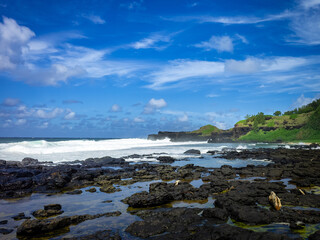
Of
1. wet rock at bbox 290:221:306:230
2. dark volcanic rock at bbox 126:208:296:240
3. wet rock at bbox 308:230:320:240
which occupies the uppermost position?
dark volcanic rock at bbox 126:208:296:240

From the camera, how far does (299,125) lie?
283ft

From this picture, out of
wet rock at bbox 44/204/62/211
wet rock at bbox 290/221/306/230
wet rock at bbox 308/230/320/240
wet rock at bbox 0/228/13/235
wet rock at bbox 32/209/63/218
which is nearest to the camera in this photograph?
wet rock at bbox 308/230/320/240

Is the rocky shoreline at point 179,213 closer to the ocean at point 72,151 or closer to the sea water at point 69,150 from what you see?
the ocean at point 72,151

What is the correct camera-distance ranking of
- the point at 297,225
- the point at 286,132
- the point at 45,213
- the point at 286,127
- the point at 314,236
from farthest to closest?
the point at 286,127, the point at 286,132, the point at 45,213, the point at 297,225, the point at 314,236

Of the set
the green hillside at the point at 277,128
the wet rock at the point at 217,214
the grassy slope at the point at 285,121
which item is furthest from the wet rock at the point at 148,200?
the grassy slope at the point at 285,121

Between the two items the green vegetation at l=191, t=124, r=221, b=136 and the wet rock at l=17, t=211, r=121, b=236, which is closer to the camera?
→ the wet rock at l=17, t=211, r=121, b=236

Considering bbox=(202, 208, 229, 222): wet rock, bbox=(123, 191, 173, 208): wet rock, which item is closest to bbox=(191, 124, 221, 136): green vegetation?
bbox=(123, 191, 173, 208): wet rock

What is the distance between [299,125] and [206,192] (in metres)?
87.9

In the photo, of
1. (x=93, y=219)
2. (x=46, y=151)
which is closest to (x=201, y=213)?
(x=93, y=219)

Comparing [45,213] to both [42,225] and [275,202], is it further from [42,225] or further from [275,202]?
[275,202]

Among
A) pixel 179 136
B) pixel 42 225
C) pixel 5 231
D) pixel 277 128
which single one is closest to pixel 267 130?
pixel 277 128

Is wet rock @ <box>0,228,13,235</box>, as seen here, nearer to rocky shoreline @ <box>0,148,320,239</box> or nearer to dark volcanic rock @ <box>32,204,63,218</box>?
rocky shoreline @ <box>0,148,320,239</box>

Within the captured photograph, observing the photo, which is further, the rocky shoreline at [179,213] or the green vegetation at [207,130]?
the green vegetation at [207,130]

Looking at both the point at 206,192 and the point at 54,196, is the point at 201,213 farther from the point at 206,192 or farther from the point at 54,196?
the point at 54,196
